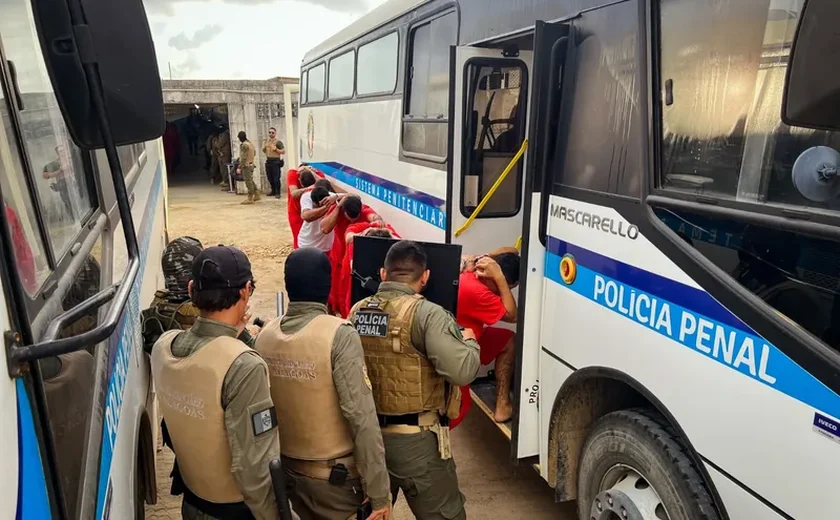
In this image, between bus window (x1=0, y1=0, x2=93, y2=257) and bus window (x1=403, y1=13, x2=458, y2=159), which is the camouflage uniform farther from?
bus window (x1=0, y1=0, x2=93, y2=257)

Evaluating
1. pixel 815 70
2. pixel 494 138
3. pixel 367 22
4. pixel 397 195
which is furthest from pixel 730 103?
pixel 367 22

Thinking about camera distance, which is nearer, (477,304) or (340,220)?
(477,304)

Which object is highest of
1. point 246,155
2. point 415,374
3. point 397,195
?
point 397,195

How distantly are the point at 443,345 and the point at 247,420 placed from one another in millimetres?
813

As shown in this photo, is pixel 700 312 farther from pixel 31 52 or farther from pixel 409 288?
pixel 31 52

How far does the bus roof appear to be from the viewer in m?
5.47

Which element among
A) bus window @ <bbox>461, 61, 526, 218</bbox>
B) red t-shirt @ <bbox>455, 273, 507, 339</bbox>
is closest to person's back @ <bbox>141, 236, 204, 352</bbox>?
red t-shirt @ <bbox>455, 273, 507, 339</bbox>

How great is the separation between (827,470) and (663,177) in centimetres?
104

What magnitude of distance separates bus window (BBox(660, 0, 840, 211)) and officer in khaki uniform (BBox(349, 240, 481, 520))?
3.28 feet

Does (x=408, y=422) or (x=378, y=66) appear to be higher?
(x=378, y=66)

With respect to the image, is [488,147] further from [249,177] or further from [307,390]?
[249,177]

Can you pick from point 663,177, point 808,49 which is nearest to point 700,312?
point 663,177

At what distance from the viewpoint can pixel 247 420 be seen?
189 centimetres

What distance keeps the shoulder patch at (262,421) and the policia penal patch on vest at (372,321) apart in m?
0.66
